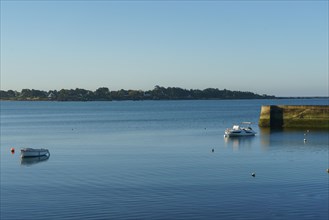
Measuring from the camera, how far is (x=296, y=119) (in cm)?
7869

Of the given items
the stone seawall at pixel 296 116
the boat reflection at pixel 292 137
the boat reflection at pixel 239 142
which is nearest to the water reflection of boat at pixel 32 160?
the boat reflection at pixel 239 142

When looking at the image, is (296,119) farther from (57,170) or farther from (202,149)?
(57,170)

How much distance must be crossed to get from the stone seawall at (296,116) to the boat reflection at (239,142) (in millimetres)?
12259

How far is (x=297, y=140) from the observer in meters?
62.3

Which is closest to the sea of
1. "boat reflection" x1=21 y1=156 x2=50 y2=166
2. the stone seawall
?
"boat reflection" x1=21 y1=156 x2=50 y2=166

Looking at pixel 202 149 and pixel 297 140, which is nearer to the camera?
pixel 202 149

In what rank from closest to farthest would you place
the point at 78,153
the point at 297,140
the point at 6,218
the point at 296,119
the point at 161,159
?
the point at 6,218 → the point at 161,159 → the point at 78,153 → the point at 297,140 → the point at 296,119

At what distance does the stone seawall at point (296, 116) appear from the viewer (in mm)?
76125

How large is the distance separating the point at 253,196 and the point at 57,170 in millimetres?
18063

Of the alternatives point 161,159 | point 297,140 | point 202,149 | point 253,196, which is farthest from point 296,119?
point 253,196

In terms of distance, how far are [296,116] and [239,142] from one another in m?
19.9

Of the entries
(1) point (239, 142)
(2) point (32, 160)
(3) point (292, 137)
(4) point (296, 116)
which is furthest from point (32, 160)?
(4) point (296, 116)

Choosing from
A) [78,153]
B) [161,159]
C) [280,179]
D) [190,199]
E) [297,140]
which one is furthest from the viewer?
[297,140]

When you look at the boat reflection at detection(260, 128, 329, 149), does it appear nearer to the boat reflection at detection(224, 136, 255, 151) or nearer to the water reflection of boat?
the boat reflection at detection(224, 136, 255, 151)
